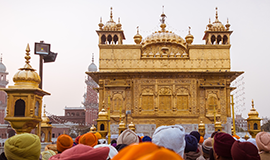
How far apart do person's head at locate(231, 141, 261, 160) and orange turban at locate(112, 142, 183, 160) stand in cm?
229

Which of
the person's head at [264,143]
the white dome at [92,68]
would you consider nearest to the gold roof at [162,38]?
the person's head at [264,143]

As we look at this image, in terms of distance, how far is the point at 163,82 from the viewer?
82.3ft

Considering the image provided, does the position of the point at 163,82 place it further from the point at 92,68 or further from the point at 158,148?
the point at 92,68

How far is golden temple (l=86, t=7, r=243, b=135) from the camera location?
24.5m

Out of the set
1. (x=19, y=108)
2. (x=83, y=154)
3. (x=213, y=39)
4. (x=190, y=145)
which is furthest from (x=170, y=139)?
(x=213, y=39)

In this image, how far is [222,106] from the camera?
24953 millimetres

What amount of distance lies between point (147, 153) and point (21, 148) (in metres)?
2.37

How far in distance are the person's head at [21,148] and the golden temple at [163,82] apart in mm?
20508

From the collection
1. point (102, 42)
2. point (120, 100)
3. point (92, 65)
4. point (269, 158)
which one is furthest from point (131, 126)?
point (92, 65)

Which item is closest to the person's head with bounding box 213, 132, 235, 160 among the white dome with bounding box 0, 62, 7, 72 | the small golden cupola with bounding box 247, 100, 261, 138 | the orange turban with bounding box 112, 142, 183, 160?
the orange turban with bounding box 112, 142, 183, 160

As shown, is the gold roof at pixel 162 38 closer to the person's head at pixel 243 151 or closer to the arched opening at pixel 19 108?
the arched opening at pixel 19 108

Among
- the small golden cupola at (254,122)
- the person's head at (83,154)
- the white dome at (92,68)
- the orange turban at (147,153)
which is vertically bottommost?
the small golden cupola at (254,122)

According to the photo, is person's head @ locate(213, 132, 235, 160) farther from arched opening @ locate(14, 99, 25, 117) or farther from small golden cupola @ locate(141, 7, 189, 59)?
small golden cupola @ locate(141, 7, 189, 59)

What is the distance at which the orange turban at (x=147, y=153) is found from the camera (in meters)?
1.71
